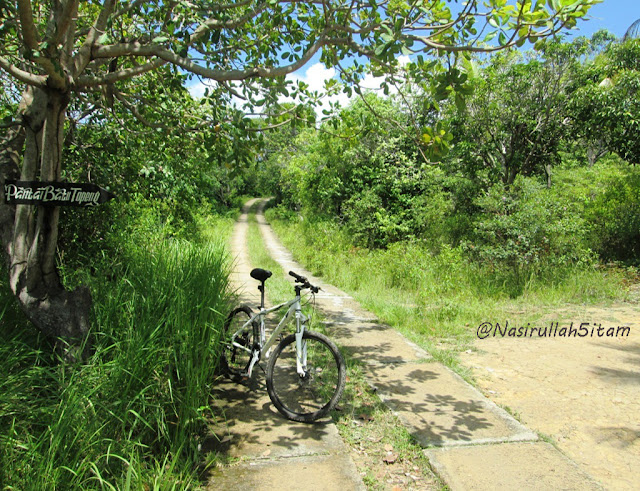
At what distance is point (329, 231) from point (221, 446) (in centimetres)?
1257

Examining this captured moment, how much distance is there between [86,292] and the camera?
10.6 ft

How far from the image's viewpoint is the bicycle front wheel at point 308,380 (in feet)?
12.0

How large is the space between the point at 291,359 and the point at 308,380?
37.6 inches

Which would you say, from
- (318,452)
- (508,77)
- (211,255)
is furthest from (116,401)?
(508,77)

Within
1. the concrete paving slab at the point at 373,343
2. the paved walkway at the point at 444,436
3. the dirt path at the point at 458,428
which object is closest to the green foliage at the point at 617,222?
the concrete paving slab at the point at 373,343

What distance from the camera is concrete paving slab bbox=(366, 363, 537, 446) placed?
343 centimetres

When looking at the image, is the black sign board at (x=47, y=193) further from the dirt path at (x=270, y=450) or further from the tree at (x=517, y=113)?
the tree at (x=517, y=113)

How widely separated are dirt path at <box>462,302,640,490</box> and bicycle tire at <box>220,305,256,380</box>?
2280 mm

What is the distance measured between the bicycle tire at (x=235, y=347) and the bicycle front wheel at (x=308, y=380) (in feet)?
1.07

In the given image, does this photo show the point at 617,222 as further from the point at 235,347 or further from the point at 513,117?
the point at 235,347

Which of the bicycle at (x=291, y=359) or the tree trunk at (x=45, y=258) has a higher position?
the tree trunk at (x=45, y=258)

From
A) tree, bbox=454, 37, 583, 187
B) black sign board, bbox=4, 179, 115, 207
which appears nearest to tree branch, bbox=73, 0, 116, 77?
black sign board, bbox=4, 179, 115, 207

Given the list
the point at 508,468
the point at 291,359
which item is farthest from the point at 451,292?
the point at 508,468

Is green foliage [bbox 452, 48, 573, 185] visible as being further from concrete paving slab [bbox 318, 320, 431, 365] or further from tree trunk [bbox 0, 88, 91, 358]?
tree trunk [bbox 0, 88, 91, 358]
